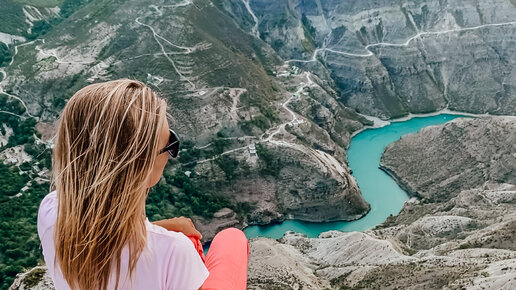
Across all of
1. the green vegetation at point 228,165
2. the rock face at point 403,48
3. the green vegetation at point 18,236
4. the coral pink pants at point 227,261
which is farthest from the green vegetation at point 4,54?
the coral pink pants at point 227,261

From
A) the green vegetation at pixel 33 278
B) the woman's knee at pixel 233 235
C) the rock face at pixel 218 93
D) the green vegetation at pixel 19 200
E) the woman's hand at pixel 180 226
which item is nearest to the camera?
the woman's hand at pixel 180 226

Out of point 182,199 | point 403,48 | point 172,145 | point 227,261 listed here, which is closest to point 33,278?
point 227,261

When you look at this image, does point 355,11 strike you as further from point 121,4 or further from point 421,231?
point 421,231

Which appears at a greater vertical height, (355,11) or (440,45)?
(355,11)

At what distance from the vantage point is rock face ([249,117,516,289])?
23.1 meters

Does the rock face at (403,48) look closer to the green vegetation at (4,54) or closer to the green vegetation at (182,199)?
the green vegetation at (4,54)

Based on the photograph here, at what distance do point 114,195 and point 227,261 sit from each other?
135 centimetres

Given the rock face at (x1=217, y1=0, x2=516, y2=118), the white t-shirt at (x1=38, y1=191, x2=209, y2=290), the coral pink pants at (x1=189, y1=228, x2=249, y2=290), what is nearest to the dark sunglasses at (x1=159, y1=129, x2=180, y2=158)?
the white t-shirt at (x1=38, y1=191, x2=209, y2=290)

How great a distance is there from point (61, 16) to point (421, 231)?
67664mm

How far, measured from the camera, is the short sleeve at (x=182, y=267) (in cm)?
250

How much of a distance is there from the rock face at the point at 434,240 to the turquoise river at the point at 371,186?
78.8 inches

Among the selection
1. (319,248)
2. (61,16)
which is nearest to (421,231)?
(319,248)

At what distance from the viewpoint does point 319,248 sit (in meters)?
36.2

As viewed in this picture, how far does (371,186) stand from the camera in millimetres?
50844
